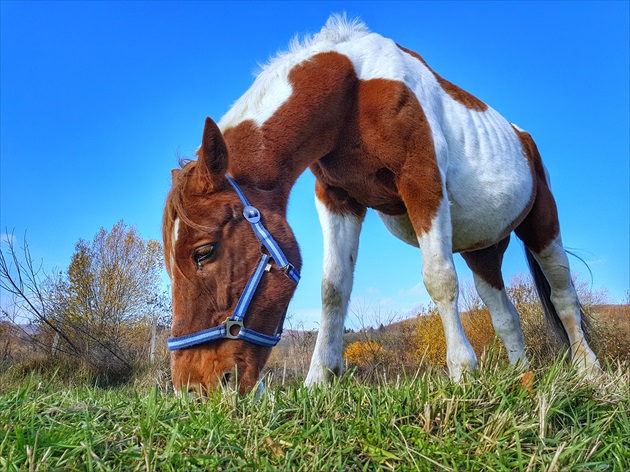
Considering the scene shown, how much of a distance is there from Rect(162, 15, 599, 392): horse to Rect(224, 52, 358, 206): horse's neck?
0.01m

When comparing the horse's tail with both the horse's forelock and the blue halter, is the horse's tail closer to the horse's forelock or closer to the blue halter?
the blue halter

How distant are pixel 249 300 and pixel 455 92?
3.12 m

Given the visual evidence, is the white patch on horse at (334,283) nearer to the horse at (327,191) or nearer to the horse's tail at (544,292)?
the horse at (327,191)

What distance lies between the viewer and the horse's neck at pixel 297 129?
11.2 ft

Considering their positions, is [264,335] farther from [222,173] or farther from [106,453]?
[106,453]

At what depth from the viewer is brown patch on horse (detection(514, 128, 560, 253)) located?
18.9 feet

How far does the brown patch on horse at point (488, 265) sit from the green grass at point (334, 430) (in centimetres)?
357

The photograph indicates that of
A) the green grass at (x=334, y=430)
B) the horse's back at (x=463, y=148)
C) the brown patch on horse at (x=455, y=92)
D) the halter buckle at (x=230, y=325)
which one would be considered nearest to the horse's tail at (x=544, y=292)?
the horse's back at (x=463, y=148)

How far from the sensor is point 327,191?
14.4 ft

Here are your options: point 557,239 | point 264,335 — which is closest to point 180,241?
point 264,335

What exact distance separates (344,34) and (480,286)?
3.35 meters

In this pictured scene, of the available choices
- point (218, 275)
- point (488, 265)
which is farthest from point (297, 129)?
point (488, 265)

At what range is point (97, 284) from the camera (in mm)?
15680

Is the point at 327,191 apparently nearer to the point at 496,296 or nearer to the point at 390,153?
the point at 390,153
